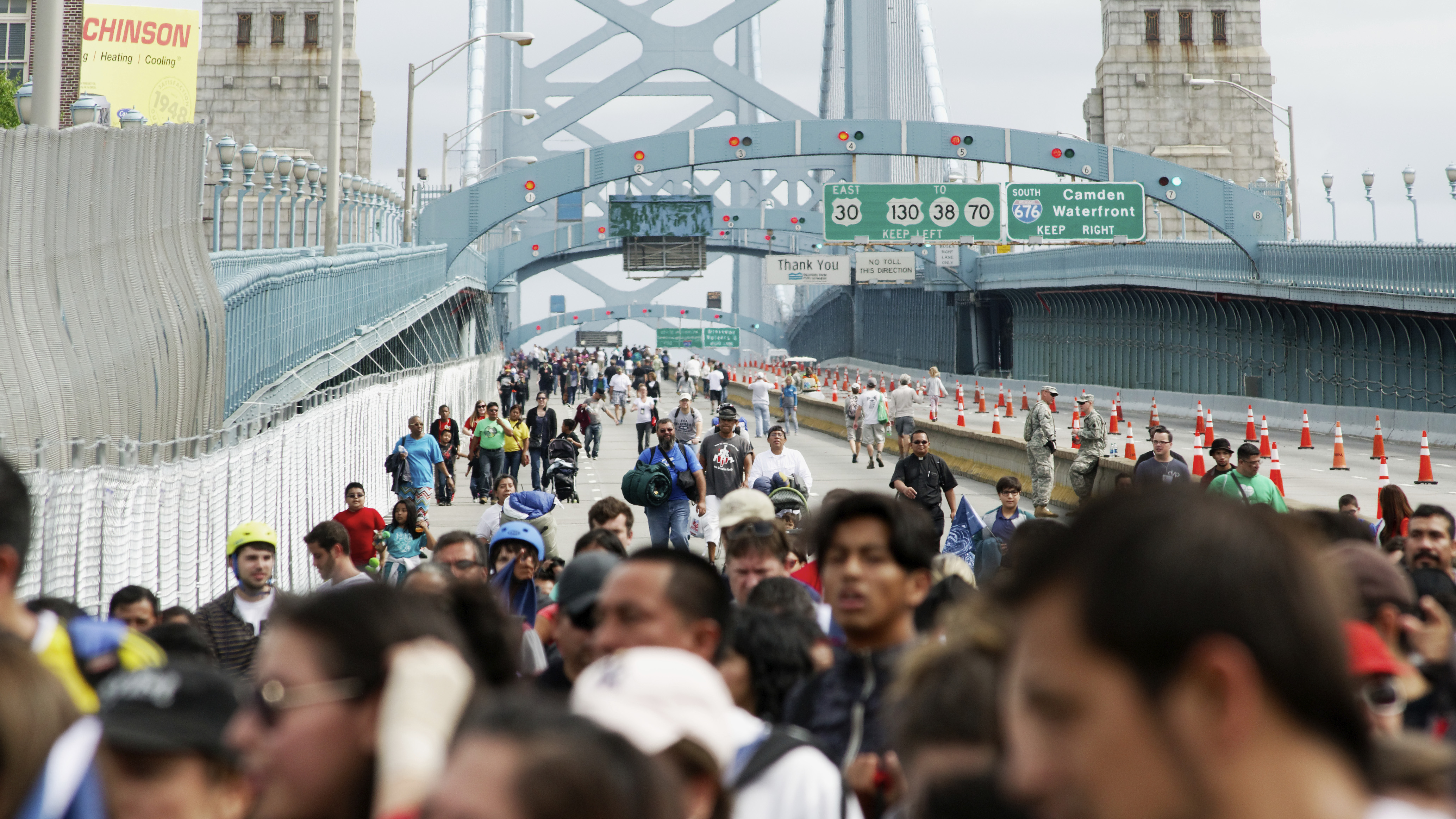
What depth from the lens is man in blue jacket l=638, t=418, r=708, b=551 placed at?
45.4ft

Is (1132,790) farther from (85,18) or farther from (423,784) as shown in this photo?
(85,18)

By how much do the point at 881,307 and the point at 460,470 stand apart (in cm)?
5949

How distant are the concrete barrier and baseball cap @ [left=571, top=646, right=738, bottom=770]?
36.1ft

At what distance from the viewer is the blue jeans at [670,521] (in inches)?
543

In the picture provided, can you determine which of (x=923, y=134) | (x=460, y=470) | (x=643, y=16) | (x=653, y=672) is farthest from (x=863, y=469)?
(x=643, y=16)

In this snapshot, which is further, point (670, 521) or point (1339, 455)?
point (1339, 455)

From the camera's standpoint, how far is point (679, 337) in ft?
561

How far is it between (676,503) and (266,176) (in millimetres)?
15600

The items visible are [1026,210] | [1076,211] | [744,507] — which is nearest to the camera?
[744,507]

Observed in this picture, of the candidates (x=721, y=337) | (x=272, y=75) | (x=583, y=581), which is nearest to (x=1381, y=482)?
(x=583, y=581)

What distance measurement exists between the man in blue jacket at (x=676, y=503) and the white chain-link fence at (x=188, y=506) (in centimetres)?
314

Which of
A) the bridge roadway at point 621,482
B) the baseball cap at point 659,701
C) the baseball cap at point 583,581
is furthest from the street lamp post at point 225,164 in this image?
the baseball cap at point 659,701

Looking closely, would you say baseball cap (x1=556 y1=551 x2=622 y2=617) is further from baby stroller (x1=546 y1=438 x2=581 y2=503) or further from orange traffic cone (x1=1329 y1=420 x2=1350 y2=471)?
orange traffic cone (x1=1329 y1=420 x2=1350 y2=471)

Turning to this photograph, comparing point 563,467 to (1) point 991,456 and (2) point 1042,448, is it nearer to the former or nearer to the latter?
(2) point 1042,448
